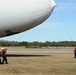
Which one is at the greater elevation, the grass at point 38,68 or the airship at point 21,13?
the airship at point 21,13

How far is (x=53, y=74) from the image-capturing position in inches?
791

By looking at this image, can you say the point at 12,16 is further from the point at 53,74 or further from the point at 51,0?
the point at 53,74

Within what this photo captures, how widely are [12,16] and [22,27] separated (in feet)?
6.05

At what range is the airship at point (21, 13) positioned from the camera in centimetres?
3272

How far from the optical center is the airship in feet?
107

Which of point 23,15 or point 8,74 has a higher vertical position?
point 23,15

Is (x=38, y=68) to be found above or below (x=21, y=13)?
below

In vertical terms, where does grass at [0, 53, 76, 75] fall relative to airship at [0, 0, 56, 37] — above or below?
below

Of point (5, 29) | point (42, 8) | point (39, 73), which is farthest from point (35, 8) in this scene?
point (39, 73)

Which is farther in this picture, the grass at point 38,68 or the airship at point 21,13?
the airship at point 21,13

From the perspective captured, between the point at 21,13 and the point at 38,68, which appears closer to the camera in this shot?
the point at 38,68

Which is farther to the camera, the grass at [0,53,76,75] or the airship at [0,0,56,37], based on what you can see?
the airship at [0,0,56,37]

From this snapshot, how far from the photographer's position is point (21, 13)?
3309 cm

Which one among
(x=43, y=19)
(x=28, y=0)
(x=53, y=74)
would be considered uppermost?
(x=28, y=0)
